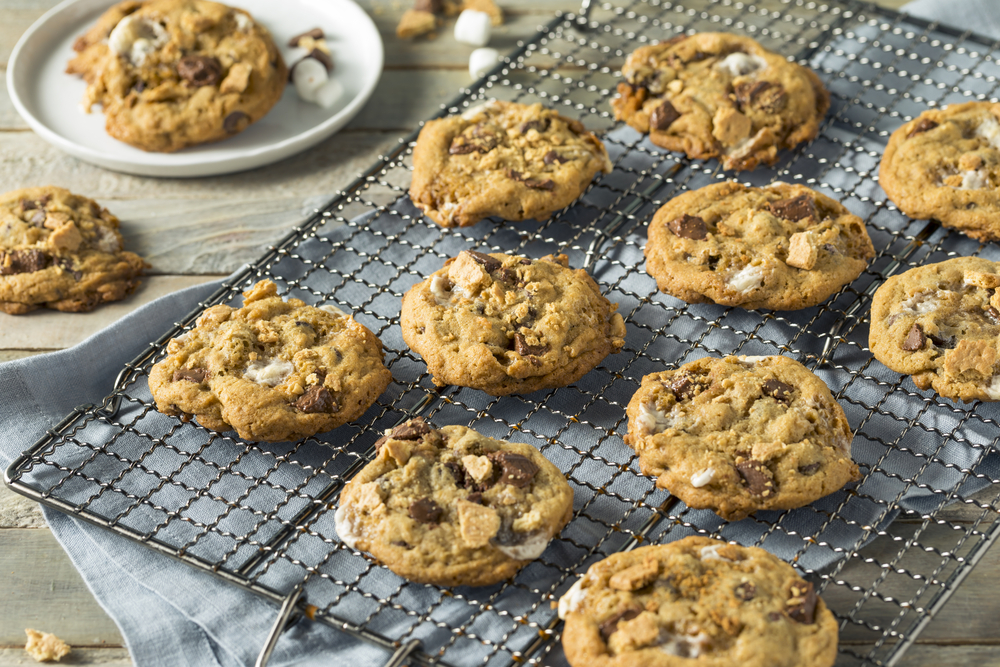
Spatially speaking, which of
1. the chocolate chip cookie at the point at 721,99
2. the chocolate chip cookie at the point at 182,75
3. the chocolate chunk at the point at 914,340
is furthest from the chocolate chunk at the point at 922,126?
the chocolate chip cookie at the point at 182,75

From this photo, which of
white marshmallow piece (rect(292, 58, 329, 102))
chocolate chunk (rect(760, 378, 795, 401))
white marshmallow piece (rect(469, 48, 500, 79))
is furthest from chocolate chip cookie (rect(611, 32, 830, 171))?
white marshmallow piece (rect(292, 58, 329, 102))

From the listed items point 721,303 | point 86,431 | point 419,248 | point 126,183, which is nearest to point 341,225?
point 419,248

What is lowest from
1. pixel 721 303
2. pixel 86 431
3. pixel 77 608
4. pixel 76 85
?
pixel 77 608

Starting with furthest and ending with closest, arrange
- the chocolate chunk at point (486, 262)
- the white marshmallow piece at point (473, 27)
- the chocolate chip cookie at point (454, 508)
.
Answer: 1. the white marshmallow piece at point (473, 27)
2. the chocolate chunk at point (486, 262)
3. the chocolate chip cookie at point (454, 508)

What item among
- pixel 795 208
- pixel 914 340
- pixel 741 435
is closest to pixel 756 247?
pixel 795 208

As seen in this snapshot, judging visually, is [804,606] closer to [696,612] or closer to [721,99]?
[696,612]

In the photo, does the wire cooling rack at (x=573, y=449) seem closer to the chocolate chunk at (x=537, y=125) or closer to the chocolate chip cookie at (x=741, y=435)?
the chocolate chip cookie at (x=741, y=435)

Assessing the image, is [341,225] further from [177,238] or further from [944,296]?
[944,296]
